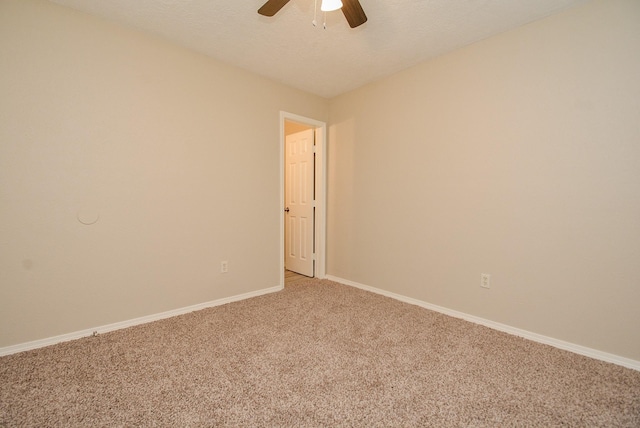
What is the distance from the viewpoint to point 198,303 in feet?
9.12

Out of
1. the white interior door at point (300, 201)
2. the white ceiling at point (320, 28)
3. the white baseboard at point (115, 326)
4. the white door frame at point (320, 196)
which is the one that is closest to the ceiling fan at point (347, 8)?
the white ceiling at point (320, 28)

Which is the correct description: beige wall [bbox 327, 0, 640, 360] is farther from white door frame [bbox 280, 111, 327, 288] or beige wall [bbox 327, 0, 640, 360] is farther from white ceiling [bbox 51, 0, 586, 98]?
white door frame [bbox 280, 111, 327, 288]

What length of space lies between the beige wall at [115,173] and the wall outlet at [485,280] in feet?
7.45

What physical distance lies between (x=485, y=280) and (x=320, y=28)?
2.54m

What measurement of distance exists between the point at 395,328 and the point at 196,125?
258cm

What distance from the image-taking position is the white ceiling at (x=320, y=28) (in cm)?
201

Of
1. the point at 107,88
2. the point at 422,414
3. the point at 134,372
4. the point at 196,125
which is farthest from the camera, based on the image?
the point at 196,125

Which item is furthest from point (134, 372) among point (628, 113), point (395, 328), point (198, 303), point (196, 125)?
point (628, 113)

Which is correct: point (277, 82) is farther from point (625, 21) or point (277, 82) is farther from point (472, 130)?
point (625, 21)

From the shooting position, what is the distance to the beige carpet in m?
1.38

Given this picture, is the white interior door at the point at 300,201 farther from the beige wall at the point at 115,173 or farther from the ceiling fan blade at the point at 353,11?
the ceiling fan blade at the point at 353,11

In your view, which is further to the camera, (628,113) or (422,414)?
(628,113)

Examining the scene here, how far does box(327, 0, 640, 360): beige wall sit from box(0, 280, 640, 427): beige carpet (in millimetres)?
395

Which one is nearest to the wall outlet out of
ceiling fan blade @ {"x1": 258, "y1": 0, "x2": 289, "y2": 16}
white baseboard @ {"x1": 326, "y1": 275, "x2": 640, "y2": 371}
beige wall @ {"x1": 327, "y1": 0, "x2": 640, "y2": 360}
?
beige wall @ {"x1": 327, "y1": 0, "x2": 640, "y2": 360}
